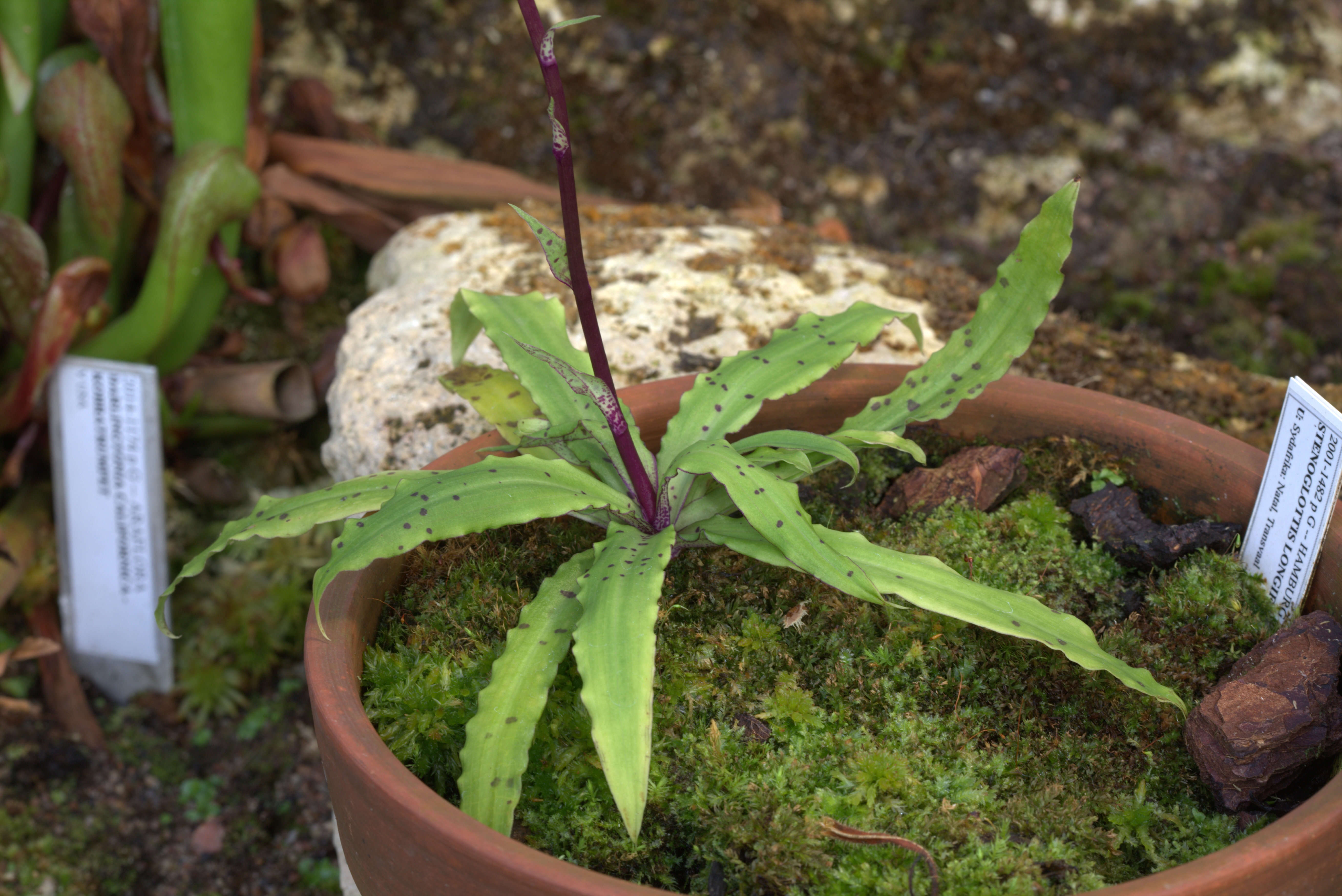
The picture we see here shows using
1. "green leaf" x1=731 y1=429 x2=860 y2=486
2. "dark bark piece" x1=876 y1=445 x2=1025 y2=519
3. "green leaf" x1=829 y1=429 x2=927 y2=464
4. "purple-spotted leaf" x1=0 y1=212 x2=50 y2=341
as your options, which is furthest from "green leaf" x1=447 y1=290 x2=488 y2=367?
"purple-spotted leaf" x1=0 y1=212 x2=50 y2=341

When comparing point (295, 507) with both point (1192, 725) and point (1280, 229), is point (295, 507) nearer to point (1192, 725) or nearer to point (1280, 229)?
point (1192, 725)

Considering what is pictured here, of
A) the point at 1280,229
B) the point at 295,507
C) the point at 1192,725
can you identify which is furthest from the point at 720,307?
the point at 1280,229

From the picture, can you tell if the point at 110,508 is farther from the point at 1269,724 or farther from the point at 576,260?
the point at 1269,724

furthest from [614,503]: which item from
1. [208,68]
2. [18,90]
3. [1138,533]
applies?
[18,90]

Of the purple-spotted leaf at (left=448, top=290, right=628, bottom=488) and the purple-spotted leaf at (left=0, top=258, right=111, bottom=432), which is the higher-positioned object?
the purple-spotted leaf at (left=448, top=290, right=628, bottom=488)

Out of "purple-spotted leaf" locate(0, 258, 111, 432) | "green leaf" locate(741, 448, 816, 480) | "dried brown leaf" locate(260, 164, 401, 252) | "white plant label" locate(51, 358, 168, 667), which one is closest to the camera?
"green leaf" locate(741, 448, 816, 480)

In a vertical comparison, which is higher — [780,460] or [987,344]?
[987,344]

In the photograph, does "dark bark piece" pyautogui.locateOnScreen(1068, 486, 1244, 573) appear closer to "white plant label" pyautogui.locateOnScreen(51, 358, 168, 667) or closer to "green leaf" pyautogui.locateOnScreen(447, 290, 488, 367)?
"green leaf" pyautogui.locateOnScreen(447, 290, 488, 367)
